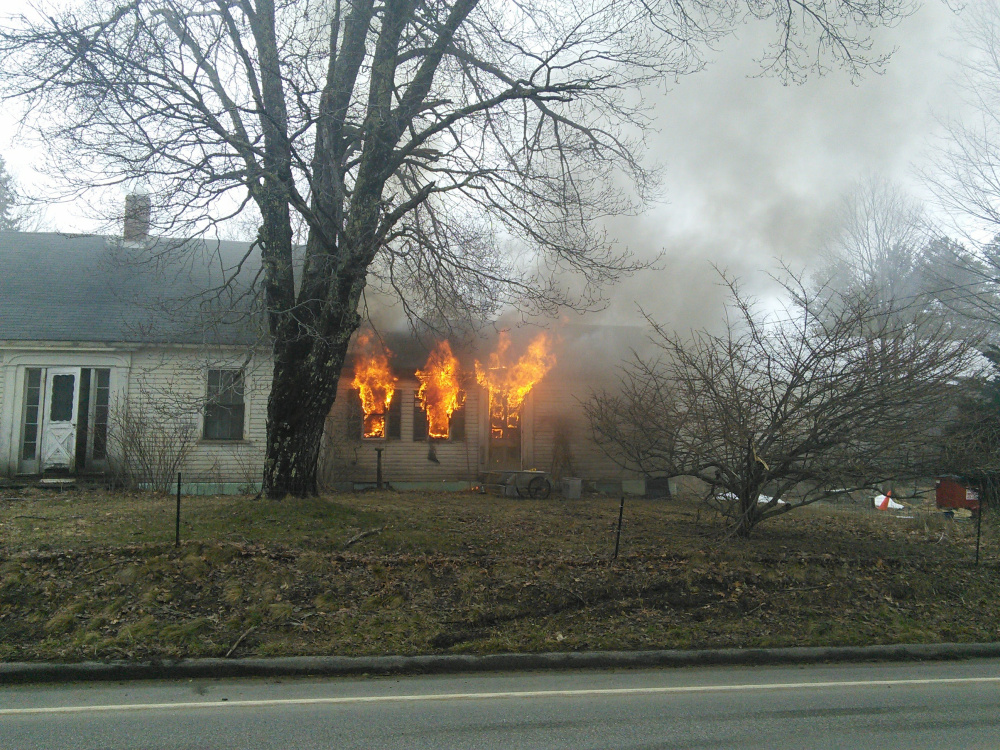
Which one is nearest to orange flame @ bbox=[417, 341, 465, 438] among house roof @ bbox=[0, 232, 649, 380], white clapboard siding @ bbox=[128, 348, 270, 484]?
house roof @ bbox=[0, 232, 649, 380]

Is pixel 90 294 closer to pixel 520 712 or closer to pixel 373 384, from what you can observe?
pixel 373 384

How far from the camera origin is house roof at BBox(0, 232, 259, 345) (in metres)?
14.8

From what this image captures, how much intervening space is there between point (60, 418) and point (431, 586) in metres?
11.1

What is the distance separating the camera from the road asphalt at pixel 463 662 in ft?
19.2

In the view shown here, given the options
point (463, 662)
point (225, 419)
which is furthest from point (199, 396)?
point (463, 662)

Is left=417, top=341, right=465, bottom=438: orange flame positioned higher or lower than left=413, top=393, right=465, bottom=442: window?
higher

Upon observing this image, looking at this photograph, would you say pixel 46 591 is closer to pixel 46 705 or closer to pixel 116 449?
pixel 46 705

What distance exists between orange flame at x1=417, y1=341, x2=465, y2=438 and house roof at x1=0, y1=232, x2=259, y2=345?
167 inches

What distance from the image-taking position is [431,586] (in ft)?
25.3

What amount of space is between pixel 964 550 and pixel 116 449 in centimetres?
1507

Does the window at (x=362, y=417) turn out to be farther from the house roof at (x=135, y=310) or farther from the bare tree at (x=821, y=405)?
the bare tree at (x=821, y=405)

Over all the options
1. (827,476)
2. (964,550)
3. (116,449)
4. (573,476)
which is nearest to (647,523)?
(827,476)

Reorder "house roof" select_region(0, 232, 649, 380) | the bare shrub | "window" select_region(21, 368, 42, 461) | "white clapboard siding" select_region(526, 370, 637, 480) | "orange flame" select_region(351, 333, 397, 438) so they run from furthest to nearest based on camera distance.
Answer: "white clapboard siding" select_region(526, 370, 637, 480), "orange flame" select_region(351, 333, 397, 438), "house roof" select_region(0, 232, 649, 380), "window" select_region(21, 368, 42, 461), the bare shrub

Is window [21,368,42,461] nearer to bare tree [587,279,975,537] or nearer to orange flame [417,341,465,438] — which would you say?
orange flame [417,341,465,438]
